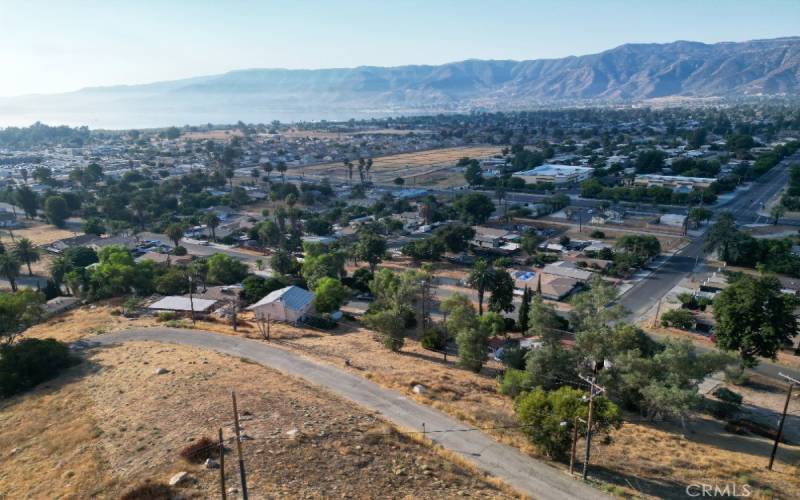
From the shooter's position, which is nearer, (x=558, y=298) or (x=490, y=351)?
(x=490, y=351)

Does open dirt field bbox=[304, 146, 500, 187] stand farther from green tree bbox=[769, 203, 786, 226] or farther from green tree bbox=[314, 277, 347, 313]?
green tree bbox=[314, 277, 347, 313]

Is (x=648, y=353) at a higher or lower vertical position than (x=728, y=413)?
higher

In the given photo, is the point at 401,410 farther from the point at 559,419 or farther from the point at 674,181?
the point at 674,181

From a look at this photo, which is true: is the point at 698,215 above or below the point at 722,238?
below

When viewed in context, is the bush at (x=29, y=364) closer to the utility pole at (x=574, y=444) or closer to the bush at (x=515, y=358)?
the bush at (x=515, y=358)

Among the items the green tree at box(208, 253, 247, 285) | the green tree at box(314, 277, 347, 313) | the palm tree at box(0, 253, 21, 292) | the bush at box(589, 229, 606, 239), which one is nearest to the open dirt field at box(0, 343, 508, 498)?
the green tree at box(314, 277, 347, 313)

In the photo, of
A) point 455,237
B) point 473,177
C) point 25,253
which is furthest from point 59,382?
point 473,177

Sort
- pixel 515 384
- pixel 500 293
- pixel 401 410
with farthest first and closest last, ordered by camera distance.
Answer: pixel 500 293, pixel 515 384, pixel 401 410

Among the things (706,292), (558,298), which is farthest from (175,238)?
(706,292)

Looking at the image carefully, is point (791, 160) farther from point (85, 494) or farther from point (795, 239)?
point (85, 494)
